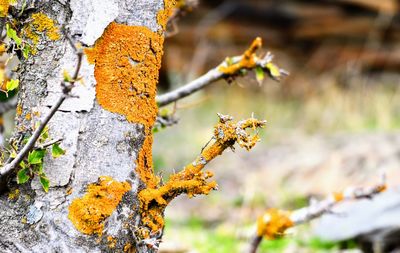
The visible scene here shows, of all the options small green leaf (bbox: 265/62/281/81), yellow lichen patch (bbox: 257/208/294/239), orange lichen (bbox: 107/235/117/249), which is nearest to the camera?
orange lichen (bbox: 107/235/117/249)

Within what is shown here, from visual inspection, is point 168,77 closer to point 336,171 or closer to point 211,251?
point 336,171

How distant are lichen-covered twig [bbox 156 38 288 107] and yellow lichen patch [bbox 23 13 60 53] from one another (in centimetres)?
70

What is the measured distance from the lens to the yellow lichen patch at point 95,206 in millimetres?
1403

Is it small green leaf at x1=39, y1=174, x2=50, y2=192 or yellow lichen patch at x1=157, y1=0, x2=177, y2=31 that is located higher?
yellow lichen patch at x1=157, y1=0, x2=177, y2=31

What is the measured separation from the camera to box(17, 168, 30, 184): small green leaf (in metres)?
1.39

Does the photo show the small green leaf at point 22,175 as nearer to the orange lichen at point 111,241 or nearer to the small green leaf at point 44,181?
the small green leaf at point 44,181

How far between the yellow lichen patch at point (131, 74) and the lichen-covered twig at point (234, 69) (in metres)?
0.52

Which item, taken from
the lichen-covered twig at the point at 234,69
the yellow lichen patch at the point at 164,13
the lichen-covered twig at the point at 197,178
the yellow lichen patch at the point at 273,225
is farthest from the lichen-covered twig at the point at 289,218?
the yellow lichen patch at the point at 164,13

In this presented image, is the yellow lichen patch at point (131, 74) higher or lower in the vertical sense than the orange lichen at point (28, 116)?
higher

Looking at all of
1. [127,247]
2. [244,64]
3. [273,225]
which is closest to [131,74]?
[127,247]

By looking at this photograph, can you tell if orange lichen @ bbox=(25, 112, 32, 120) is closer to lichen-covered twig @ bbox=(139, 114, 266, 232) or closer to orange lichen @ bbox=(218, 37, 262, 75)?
lichen-covered twig @ bbox=(139, 114, 266, 232)

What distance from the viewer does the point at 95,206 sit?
1413mm

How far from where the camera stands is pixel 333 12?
336 inches

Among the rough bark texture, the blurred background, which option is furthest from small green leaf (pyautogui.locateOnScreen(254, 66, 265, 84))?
the blurred background
